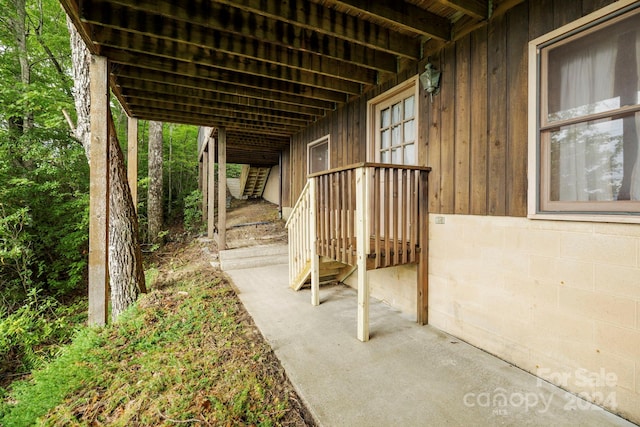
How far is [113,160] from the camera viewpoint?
3.59 meters

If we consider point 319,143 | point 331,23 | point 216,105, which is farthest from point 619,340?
point 216,105

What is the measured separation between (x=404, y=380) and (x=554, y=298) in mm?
1318

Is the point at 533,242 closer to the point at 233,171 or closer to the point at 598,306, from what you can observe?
the point at 598,306

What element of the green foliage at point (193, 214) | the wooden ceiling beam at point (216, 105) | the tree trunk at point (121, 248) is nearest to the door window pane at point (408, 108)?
the wooden ceiling beam at point (216, 105)

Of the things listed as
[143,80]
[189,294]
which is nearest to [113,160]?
[143,80]

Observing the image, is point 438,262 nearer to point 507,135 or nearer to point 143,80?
point 507,135

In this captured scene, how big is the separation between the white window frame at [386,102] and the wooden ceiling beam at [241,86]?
72 cm

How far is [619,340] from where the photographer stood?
175cm

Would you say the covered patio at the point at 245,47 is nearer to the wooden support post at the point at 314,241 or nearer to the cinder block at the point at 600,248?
the wooden support post at the point at 314,241

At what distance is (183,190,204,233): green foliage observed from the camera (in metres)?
8.53

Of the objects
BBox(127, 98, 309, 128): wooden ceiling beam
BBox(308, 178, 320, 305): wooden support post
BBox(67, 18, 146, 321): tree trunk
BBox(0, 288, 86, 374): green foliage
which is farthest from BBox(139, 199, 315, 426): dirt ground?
BBox(127, 98, 309, 128): wooden ceiling beam

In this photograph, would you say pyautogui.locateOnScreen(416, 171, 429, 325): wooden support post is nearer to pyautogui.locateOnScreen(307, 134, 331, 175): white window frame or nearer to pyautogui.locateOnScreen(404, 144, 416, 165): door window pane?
pyautogui.locateOnScreen(404, 144, 416, 165): door window pane

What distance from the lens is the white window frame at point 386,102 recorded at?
3.17m

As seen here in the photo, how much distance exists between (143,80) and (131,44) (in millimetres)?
958
